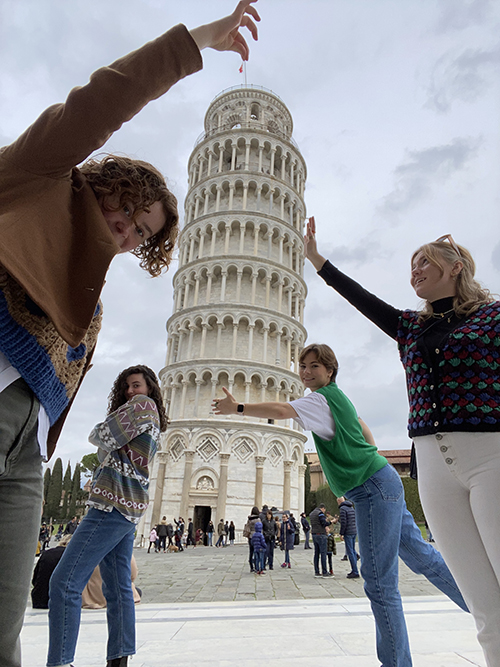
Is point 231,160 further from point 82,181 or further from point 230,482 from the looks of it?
point 82,181

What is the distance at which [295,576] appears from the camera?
1088 cm

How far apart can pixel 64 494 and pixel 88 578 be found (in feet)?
223

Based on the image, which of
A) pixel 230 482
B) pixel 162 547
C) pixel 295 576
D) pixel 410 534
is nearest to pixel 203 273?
pixel 230 482

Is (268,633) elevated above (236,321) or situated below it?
below

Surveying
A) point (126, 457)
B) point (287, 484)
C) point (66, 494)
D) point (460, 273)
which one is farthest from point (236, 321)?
point (66, 494)

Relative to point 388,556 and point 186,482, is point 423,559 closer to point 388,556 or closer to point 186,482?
point 388,556

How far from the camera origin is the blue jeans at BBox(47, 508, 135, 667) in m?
2.58

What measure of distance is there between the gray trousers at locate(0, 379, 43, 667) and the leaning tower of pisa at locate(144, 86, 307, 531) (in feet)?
94.1

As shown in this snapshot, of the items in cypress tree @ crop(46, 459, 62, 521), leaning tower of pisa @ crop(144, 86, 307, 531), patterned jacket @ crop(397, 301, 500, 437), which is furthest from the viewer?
cypress tree @ crop(46, 459, 62, 521)

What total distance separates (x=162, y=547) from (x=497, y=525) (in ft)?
86.6

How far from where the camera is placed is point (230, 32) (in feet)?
5.64

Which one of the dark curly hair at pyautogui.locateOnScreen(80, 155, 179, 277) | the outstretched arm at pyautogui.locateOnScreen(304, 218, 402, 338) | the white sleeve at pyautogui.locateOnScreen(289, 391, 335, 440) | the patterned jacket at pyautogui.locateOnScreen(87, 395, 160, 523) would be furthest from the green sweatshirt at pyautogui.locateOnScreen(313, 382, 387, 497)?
the dark curly hair at pyautogui.locateOnScreen(80, 155, 179, 277)

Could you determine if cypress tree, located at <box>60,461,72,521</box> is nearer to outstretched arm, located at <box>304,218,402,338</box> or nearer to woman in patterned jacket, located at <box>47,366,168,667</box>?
woman in patterned jacket, located at <box>47,366,168,667</box>

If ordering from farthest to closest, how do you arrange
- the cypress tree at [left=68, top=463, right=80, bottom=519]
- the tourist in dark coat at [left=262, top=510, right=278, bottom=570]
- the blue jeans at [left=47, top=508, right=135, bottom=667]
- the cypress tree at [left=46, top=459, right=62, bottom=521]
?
1. the cypress tree at [left=68, top=463, right=80, bottom=519]
2. the cypress tree at [left=46, top=459, right=62, bottom=521]
3. the tourist in dark coat at [left=262, top=510, right=278, bottom=570]
4. the blue jeans at [left=47, top=508, right=135, bottom=667]
